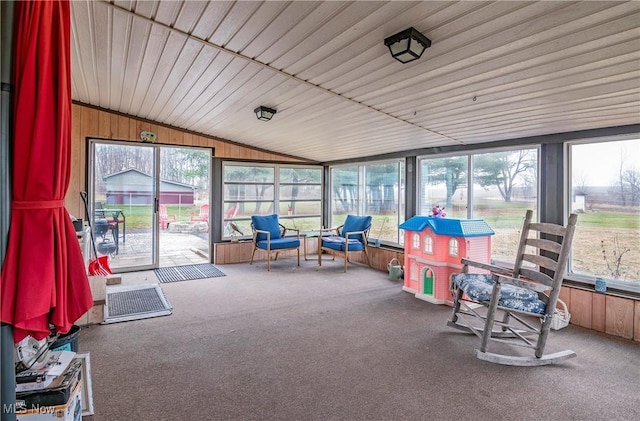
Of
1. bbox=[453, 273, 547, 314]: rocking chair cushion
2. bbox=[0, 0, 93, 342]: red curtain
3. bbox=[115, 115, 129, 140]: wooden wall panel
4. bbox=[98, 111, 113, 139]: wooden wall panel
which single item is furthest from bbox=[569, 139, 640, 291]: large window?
bbox=[98, 111, 113, 139]: wooden wall panel

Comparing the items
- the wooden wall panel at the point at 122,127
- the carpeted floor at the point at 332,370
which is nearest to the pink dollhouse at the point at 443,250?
the carpeted floor at the point at 332,370

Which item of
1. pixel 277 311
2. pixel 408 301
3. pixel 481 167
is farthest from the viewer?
pixel 481 167

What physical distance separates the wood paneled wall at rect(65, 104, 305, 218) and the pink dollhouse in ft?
13.0

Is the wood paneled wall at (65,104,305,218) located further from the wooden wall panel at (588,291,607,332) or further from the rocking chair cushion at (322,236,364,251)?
the wooden wall panel at (588,291,607,332)

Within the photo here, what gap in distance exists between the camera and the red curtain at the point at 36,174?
1.11 m

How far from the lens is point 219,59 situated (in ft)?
8.84

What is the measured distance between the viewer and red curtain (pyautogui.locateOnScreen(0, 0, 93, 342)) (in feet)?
3.65

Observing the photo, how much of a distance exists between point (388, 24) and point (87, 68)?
2.93 metres

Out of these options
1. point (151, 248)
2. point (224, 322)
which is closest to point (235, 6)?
point (224, 322)

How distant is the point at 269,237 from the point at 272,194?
140 centimetres

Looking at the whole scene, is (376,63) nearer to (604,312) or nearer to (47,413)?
(47,413)

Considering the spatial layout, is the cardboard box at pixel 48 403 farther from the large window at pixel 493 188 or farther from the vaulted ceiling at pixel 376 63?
the large window at pixel 493 188

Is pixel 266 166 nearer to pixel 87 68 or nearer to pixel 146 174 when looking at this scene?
pixel 146 174

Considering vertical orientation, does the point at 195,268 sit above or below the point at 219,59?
below
